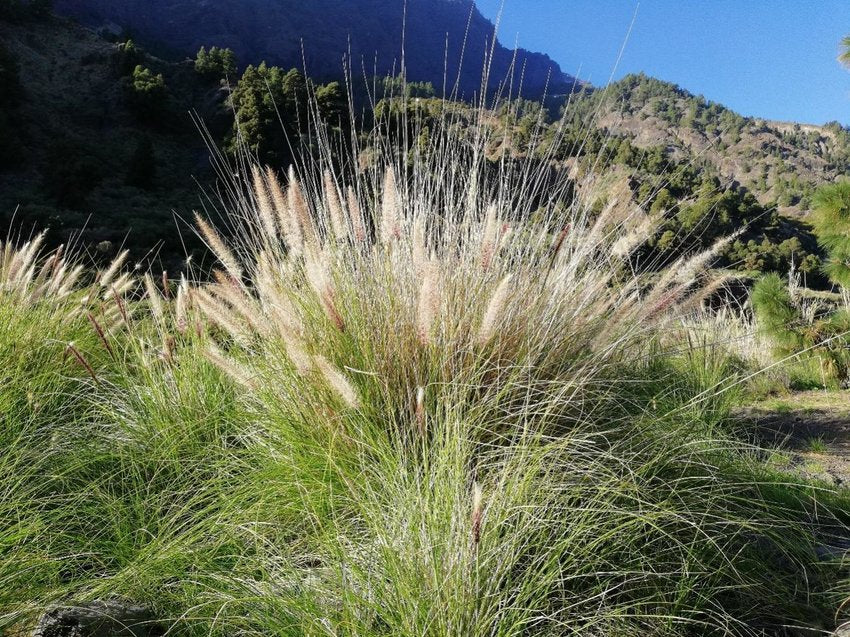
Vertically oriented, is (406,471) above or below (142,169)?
above

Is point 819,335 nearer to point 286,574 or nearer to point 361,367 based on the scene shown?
point 361,367

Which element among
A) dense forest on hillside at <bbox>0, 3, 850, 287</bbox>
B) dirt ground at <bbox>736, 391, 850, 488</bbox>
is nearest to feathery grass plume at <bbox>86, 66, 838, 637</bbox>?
dirt ground at <bbox>736, 391, 850, 488</bbox>

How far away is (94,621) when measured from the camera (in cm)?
131

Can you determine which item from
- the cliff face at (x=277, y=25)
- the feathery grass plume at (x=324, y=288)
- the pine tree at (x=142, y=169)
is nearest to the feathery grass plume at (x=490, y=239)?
the feathery grass plume at (x=324, y=288)

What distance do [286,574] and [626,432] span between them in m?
1.24

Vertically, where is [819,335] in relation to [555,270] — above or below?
below

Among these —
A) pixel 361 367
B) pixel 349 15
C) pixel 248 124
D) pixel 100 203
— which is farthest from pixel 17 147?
pixel 349 15

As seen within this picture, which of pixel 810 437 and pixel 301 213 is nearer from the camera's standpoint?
pixel 301 213

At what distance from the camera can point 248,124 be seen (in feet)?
63.3

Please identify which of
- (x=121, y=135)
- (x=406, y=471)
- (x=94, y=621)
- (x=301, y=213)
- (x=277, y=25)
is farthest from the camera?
(x=277, y=25)

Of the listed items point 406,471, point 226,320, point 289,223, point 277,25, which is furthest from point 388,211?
point 277,25

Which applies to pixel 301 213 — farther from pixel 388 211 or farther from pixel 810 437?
pixel 810 437

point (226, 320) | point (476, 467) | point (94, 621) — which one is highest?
point (476, 467)

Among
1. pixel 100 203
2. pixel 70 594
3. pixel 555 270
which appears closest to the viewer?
pixel 70 594
